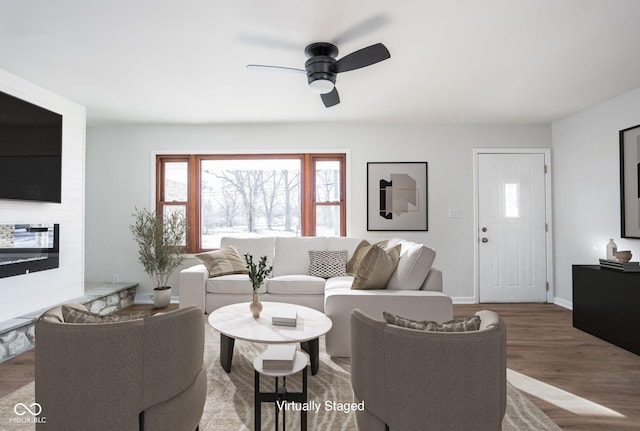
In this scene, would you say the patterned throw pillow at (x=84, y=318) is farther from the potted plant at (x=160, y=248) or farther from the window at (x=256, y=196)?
the window at (x=256, y=196)

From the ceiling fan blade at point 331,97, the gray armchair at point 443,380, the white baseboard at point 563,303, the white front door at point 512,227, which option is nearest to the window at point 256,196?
the ceiling fan blade at point 331,97

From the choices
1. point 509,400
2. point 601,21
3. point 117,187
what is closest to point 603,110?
point 601,21

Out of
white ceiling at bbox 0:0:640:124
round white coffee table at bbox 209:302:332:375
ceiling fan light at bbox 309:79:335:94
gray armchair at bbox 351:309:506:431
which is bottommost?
round white coffee table at bbox 209:302:332:375

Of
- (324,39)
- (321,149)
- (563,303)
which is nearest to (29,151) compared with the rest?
(324,39)

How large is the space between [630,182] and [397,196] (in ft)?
8.08

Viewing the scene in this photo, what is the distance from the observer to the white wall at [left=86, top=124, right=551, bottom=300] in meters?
4.69

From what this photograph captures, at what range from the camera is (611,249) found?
350cm

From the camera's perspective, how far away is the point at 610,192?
3773mm

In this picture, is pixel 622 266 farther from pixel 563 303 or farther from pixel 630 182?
pixel 563 303

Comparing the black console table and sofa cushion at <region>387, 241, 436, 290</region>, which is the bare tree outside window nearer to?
sofa cushion at <region>387, 241, 436, 290</region>

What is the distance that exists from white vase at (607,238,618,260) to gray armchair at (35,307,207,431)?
420 centimetres

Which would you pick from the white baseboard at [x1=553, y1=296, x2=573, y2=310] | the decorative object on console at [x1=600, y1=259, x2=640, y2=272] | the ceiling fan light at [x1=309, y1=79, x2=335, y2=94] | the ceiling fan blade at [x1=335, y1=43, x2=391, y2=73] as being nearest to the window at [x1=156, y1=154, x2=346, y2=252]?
the ceiling fan light at [x1=309, y1=79, x2=335, y2=94]

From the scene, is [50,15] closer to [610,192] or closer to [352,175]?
[352,175]

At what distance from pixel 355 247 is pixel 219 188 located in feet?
7.05
